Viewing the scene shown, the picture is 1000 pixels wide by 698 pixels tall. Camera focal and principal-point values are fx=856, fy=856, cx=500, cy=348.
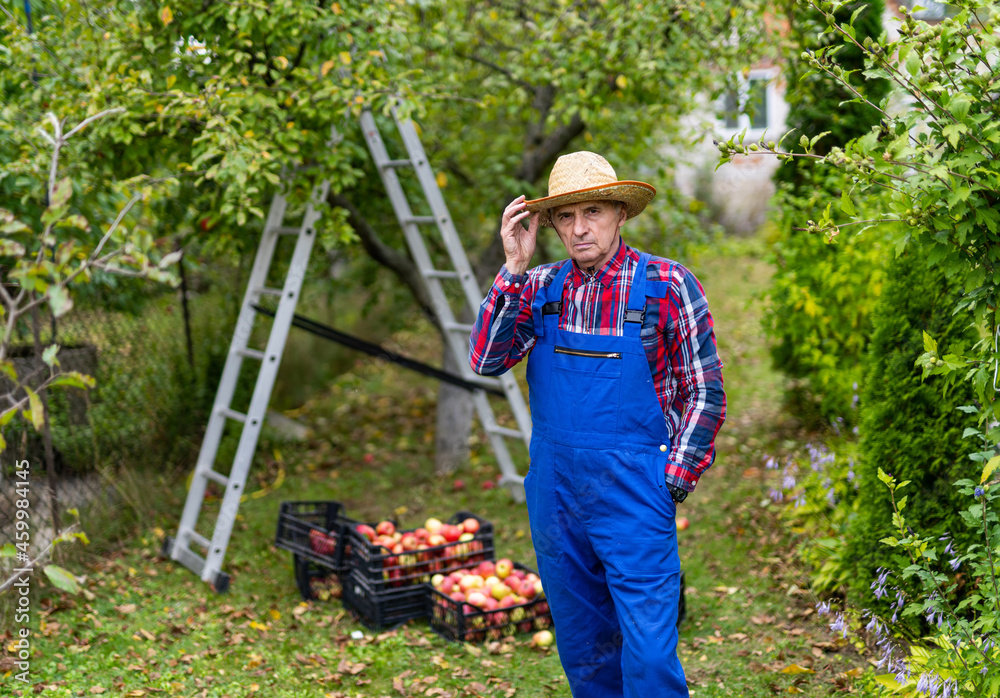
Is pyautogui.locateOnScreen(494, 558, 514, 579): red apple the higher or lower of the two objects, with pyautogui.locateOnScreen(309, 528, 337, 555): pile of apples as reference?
lower

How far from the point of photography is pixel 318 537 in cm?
460

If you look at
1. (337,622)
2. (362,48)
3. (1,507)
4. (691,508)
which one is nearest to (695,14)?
(362,48)

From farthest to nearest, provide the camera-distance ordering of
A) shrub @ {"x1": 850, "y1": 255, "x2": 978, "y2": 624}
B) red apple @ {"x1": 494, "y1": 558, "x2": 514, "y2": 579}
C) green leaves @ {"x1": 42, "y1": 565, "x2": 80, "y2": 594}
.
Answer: red apple @ {"x1": 494, "y1": 558, "x2": 514, "y2": 579}, shrub @ {"x1": 850, "y1": 255, "x2": 978, "y2": 624}, green leaves @ {"x1": 42, "y1": 565, "x2": 80, "y2": 594}

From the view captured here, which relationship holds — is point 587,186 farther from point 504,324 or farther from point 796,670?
point 796,670

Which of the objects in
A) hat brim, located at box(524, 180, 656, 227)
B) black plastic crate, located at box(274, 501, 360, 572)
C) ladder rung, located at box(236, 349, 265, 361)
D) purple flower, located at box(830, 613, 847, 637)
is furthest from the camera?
ladder rung, located at box(236, 349, 265, 361)

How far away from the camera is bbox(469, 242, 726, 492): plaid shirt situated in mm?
2689

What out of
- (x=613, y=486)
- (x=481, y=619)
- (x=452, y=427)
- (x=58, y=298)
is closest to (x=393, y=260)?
(x=452, y=427)

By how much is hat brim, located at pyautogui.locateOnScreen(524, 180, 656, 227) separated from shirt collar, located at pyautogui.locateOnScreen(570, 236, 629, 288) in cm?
15

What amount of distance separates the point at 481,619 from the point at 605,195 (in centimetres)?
225

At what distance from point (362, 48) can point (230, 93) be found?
790 mm

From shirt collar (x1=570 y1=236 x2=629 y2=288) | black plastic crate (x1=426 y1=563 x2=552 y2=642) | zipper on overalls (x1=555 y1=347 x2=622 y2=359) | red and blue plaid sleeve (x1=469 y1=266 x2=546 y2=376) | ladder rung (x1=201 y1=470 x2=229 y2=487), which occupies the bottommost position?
black plastic crate (x1=426 y1=563 x2=552 y2=642)

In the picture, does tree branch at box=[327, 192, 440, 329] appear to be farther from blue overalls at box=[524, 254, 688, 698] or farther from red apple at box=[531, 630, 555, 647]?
blue overalls at box=[524, 254, 688, 698]

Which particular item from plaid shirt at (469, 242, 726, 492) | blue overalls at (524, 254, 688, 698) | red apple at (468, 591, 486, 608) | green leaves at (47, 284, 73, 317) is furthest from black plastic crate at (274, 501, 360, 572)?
green leaves at (47, 284, 73, 317)

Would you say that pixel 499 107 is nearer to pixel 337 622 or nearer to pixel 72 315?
pixel 72 315
